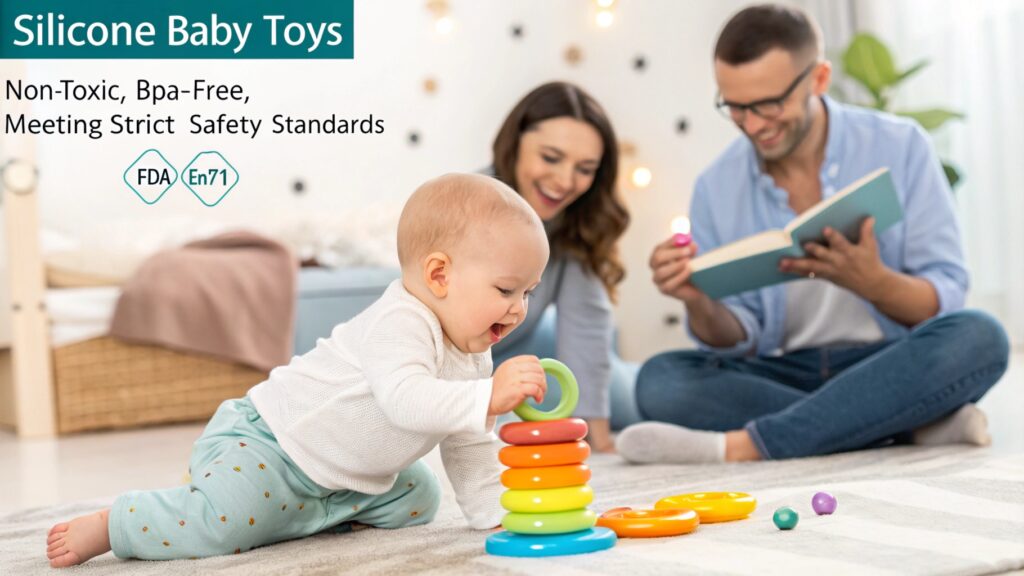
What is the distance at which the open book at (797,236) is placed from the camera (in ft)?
5.71

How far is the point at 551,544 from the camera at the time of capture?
1092mm

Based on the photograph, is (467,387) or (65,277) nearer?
(467,387)

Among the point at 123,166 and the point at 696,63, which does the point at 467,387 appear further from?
the point at 696,63

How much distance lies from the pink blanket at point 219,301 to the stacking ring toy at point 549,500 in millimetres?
2079

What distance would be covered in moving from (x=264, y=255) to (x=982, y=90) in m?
2.39

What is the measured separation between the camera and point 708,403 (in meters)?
2.01

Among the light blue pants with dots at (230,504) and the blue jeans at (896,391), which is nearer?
the light blue pants with dots at (230,504)

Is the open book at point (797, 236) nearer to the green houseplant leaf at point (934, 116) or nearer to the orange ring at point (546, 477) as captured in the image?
the orange ring at point (546, 477)

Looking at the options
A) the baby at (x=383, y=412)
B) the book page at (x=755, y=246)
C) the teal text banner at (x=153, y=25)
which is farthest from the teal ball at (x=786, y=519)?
the teal text banner at (x=153, y=25)

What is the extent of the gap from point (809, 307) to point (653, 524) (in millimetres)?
1033

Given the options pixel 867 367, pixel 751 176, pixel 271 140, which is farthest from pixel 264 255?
pixel 867 367

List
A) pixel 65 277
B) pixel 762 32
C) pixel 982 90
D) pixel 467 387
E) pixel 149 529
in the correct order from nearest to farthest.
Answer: pixel 467 387 < pixel 149 529 < pixel 762 32 < pixel 65 277 < pixel 982 90

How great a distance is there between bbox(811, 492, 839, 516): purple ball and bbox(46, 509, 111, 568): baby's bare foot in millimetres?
738

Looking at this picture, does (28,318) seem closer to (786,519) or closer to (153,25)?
(153,25)
